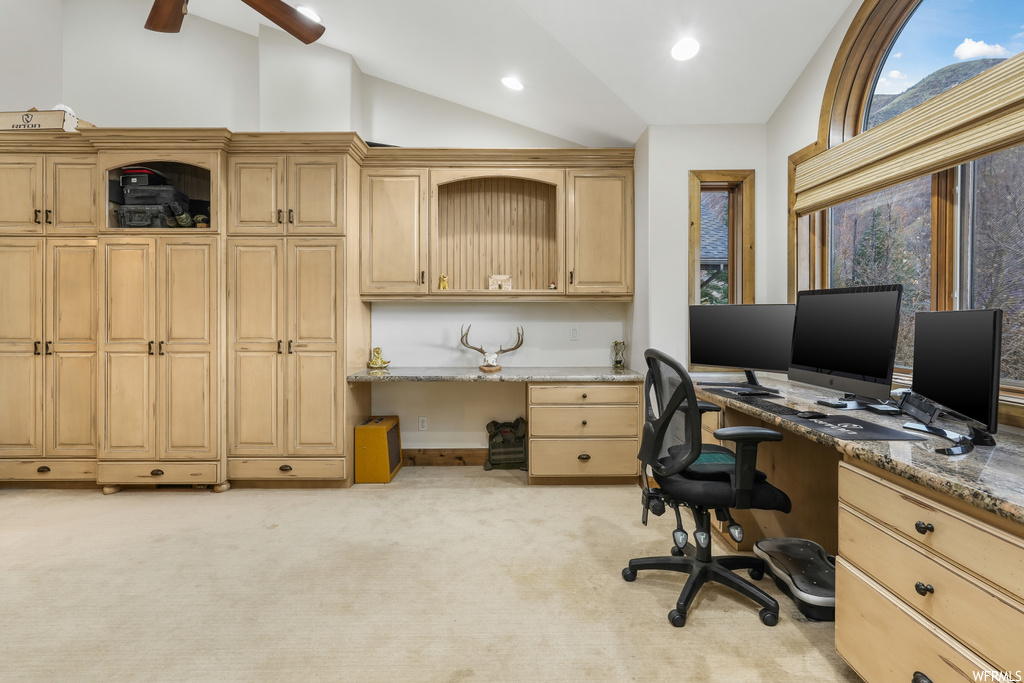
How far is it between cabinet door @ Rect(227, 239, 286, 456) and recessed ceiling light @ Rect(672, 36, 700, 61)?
286 centimetres

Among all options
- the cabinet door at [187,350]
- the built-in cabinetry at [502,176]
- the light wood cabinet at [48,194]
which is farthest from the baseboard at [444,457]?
the light wood cabinet at [48,194]

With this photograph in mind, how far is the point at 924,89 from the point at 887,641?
230 centimetres

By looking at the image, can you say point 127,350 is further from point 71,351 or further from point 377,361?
point 377,361

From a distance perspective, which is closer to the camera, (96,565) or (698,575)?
(698,575)

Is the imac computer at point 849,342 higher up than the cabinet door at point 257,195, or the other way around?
the cabinet door at point 257,195

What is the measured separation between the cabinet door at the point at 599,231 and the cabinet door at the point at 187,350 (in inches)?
103

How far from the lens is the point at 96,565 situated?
7.73 ft

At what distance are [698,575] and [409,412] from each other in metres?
2.72

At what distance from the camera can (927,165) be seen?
6.46ft

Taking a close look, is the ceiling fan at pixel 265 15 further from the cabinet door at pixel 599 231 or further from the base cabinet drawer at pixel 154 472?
the base cabinet drawer at pixel 154 472

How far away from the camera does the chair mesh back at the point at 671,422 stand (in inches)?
71.6

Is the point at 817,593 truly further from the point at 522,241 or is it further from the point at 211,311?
the point at 211,311

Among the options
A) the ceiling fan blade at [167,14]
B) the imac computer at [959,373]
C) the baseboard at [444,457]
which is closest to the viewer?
the imac computer at [959,373]

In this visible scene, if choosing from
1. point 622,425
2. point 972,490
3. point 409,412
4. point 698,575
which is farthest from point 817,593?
point 409,412
